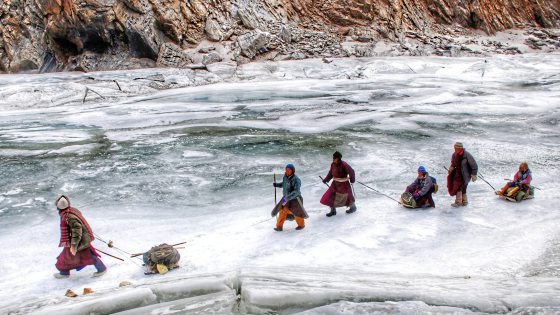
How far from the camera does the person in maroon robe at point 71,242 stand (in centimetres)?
563

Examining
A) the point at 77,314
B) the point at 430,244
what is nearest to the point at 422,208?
the point at 430,244

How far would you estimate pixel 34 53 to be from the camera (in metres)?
24.0

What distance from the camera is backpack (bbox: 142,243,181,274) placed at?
5738mm

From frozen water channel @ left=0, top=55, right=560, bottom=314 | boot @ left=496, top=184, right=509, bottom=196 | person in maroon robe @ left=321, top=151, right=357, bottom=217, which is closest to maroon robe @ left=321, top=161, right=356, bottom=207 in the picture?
person in maroon robe @ left=321, top=151, right=357, bottom=217

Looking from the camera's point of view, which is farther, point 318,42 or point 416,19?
point 416,19

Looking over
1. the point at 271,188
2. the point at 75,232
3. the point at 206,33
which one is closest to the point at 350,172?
the point at 271,188

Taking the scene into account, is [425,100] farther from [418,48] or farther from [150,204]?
[150,204]

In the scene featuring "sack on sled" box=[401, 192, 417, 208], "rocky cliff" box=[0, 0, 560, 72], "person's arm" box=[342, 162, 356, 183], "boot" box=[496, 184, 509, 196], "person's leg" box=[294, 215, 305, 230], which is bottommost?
"person's leg" box=[294, 215, 305, 230]

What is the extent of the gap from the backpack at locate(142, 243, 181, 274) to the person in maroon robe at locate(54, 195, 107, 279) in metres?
0.62

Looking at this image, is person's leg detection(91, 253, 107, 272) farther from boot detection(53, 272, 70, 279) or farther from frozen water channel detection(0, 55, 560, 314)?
boot detection(53, 272, 70, 279)

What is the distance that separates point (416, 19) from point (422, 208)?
21.4m

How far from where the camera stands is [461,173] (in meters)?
7.46

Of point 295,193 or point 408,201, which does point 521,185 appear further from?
point 295,193

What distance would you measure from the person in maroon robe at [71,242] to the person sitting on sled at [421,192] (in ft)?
14.8
